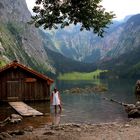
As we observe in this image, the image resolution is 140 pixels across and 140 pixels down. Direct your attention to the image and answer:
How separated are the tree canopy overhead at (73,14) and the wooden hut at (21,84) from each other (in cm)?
3034

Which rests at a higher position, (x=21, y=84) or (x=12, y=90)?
(x=21, y=84)

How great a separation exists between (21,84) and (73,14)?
108 ft

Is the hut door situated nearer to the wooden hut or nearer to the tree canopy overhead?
the wooden hut

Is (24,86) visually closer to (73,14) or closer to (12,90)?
(12,90)

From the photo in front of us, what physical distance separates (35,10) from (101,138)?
8750 millimetres

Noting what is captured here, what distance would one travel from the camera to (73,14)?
20.0 m

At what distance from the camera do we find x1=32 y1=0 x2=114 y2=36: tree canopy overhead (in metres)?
19.6

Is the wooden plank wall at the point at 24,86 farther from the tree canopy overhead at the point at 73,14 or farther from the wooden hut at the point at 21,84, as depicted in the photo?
the tree canopy overhead at the point at 73,14

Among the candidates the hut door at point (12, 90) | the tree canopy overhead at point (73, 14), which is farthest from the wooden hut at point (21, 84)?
the tree canopy overhead at point (73, 14)

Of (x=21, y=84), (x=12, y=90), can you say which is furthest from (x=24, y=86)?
(x=12, y=90)

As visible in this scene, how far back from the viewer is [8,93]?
167 feet

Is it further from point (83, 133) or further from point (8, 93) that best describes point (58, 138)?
point (8, 93)

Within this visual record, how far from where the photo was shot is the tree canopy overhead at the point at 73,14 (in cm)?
1959

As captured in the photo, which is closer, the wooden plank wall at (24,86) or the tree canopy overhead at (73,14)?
the tree canopy overhead at (73,14)
